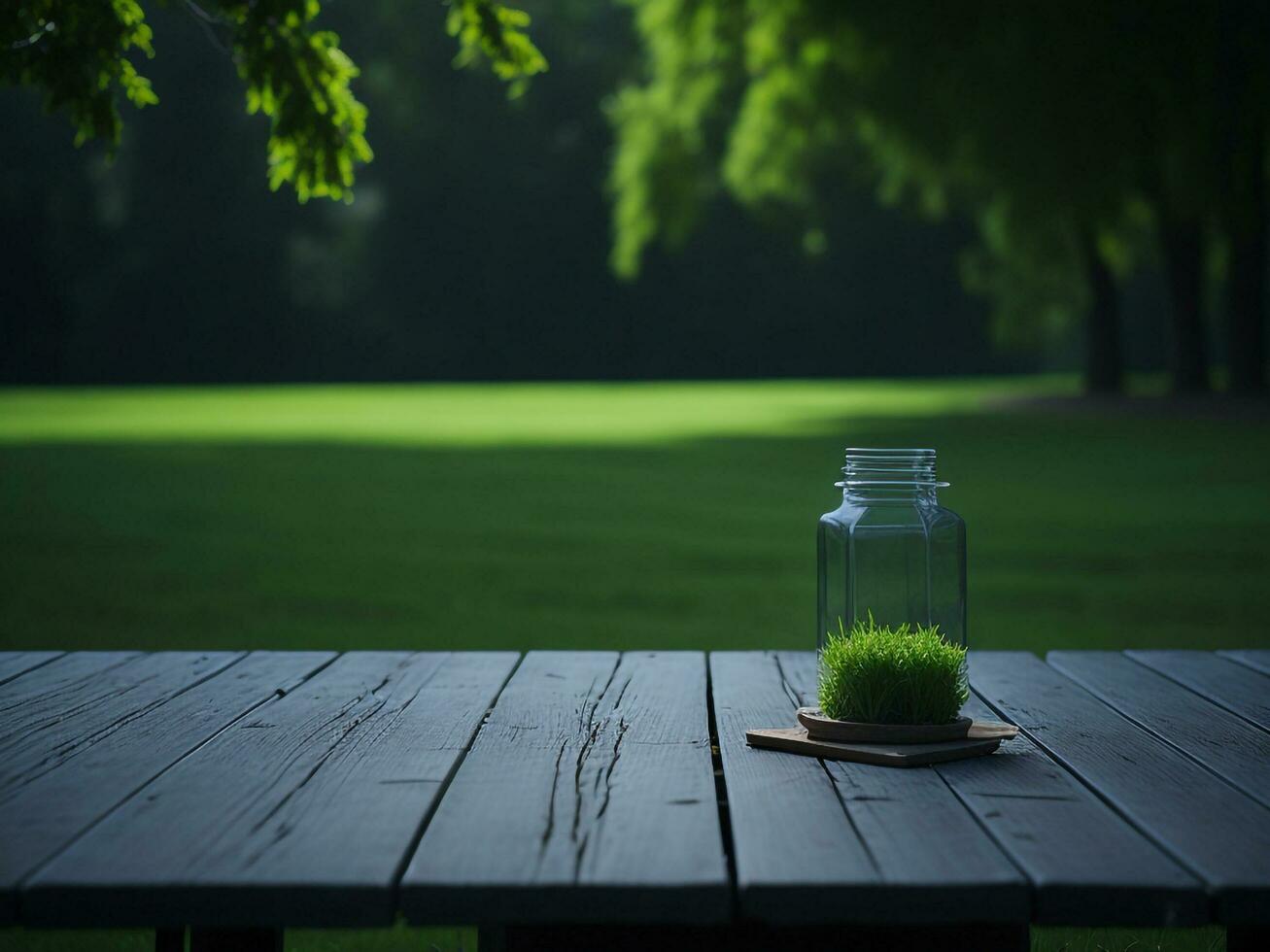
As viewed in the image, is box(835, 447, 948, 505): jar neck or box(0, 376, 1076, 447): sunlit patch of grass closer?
box(835, 447, 948, 505): jar neck

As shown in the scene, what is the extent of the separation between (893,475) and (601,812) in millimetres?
771

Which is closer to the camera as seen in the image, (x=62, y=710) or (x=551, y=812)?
(x=551, y=812)

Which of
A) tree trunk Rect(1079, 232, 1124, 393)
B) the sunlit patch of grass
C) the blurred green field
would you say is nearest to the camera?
the blurred green field

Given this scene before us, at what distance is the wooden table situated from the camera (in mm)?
1645

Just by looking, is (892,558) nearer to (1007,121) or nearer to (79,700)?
(79,700)

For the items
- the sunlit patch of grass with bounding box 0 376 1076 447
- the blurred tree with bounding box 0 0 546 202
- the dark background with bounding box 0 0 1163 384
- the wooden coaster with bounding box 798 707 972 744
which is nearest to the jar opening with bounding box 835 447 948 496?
the wooden coaster with bounding box 798 707 972 744

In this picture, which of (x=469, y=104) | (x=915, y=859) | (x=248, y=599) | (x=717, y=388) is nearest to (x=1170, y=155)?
(x=248, y=599)

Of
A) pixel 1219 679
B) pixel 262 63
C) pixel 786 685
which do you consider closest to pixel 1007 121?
pixel 262 63

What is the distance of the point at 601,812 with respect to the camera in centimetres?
195

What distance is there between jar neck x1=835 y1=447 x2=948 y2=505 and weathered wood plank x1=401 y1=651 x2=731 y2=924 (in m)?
0.45

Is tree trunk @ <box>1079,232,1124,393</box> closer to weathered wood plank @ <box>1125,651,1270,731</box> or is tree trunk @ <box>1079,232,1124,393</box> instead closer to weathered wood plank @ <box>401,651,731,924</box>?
weathered wood plank @ <box>1125,651,1270,731</box>

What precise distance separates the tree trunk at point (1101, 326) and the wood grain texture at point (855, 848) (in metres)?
20.8

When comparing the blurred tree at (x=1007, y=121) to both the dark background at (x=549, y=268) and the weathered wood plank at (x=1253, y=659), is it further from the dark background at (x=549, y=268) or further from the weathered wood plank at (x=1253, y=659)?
the dark background at (x=549, y=268)

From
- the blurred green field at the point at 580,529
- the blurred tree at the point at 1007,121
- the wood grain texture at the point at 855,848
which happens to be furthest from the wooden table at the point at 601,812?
the blurred tree at the point at 1007,121
